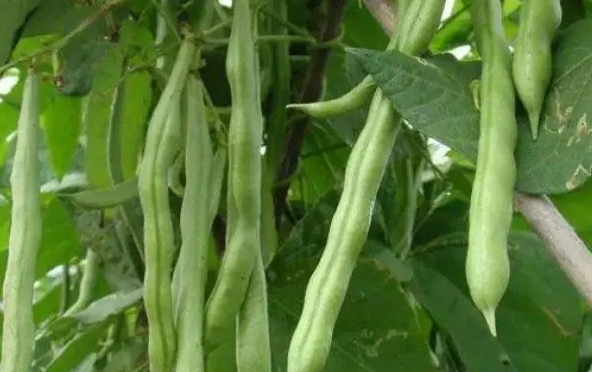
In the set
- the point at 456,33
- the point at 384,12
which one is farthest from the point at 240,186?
the point at 456,33

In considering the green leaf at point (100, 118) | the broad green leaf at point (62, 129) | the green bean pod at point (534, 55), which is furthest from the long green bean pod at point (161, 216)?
the broad green leaf at point (62, 129)

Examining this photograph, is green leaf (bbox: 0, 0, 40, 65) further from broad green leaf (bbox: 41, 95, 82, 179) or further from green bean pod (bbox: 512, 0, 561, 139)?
green bean pod (bbox: 512, 0, 561, 139)

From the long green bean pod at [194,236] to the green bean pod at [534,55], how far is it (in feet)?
0.72

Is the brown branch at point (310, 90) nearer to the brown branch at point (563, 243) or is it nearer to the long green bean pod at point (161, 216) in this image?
the long green bean pod at point (161, 216)

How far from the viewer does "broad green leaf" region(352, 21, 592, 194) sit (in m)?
0.59

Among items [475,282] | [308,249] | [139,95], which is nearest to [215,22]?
[139,95]

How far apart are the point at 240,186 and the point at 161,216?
5 centimetres

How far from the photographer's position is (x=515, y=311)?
36.1 inches

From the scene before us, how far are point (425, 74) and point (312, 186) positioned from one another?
49 centimetres

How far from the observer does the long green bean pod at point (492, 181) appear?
0.55 metres

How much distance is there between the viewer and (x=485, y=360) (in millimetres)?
865

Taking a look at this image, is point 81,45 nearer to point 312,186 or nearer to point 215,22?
point 215,22

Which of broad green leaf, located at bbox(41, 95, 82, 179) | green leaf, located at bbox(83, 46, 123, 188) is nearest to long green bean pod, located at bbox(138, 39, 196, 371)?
green leaf, located at bbox(83, 46, 123, 188)

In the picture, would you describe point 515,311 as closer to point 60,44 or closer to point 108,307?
point 108,307
